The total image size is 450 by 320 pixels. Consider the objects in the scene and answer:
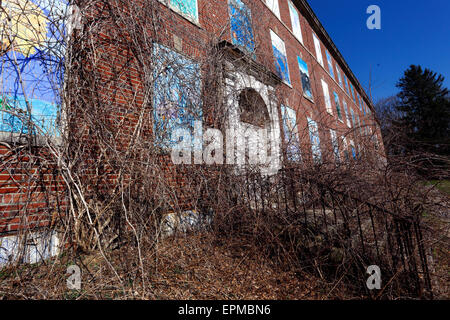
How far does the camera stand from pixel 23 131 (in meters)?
2.73

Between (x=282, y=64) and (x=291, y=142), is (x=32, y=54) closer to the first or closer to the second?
(x=291, y=142)

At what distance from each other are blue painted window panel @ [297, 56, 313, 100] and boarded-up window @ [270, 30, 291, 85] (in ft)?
4.93

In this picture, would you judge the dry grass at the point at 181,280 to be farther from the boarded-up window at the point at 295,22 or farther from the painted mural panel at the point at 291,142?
the boarded-up window at the point at 295,22

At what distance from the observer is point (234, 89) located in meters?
5.20

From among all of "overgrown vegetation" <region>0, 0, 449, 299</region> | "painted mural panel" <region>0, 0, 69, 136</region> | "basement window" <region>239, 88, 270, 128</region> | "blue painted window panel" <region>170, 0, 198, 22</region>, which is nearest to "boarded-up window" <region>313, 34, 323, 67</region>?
"basement window" <region>239, 88, 270, 128</region>

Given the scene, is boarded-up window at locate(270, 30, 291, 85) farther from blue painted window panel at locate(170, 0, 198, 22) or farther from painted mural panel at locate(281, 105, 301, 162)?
blue painted window panel at locate(170, 0, 198, 22)

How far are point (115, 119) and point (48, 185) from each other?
1.28 meters

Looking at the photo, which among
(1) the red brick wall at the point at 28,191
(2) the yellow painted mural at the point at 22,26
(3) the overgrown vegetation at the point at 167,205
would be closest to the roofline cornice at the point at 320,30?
(3) the overgrown vegetation at the point at 167,205

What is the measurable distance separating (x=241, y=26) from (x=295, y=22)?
6.19m

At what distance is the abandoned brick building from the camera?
2.72m

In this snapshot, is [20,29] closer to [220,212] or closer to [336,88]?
[220,212]

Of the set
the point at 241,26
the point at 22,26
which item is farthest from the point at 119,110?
the point at 241,26

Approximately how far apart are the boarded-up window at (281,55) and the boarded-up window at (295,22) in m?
2.39
